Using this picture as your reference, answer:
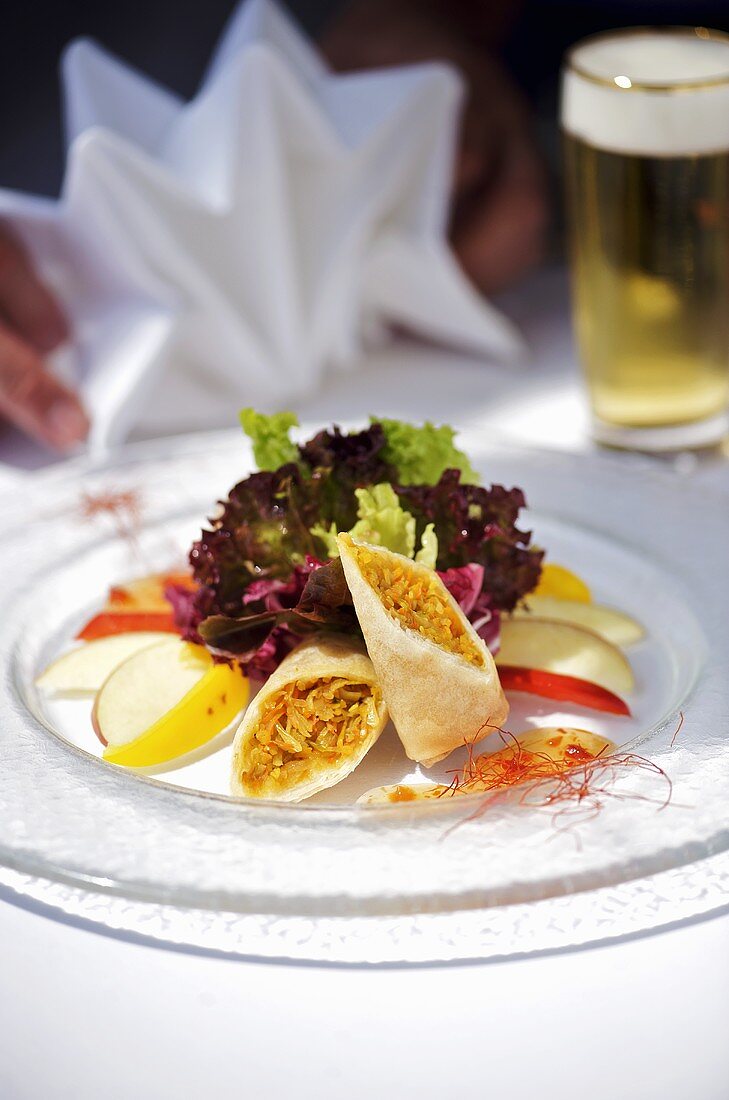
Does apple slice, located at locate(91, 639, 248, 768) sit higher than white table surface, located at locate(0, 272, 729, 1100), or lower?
higher

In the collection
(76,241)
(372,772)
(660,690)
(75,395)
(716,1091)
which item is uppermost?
(76,241)

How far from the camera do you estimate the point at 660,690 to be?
4.72ft

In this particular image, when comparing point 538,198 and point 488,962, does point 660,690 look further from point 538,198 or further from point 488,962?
point 538,198

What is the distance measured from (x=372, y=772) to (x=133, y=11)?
2.79 m

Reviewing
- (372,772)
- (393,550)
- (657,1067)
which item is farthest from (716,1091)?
(393,550)

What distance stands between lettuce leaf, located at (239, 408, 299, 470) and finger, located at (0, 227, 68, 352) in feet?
2.99

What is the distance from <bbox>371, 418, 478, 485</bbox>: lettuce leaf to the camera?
1535mm

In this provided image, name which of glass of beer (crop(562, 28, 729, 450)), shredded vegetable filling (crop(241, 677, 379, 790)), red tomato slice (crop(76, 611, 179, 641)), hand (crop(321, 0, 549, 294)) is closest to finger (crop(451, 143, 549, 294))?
hand (crop(321, 0, 549, 294))

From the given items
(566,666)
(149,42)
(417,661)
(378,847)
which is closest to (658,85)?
(566,666)

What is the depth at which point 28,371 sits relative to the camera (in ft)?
7.25

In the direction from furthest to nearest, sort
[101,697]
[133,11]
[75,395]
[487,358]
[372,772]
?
[133,11]
[487,358]
[75,395]
[101,697]
[372,772]

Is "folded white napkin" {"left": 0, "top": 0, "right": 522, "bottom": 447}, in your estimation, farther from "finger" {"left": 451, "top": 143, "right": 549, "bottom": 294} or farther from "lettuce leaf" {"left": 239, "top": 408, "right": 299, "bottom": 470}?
"lettuce leaf" {"left": 239, "top": 408, "right": 299, "bottom": 470}

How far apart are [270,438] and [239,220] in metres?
0.91

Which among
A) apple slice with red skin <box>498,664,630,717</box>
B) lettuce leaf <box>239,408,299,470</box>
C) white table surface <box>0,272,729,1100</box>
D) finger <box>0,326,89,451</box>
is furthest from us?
finger <box>0,326,89,451</box>
